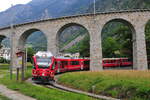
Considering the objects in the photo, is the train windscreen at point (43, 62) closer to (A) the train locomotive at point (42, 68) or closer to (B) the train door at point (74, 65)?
(A) the train locomotive at point (42, 68)

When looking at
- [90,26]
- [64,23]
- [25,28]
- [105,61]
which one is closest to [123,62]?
[105,61]

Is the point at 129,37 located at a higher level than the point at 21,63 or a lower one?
higher

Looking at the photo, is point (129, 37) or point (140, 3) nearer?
point (129, 37)

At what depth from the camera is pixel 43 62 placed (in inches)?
877

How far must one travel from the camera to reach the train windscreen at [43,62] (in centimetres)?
2204

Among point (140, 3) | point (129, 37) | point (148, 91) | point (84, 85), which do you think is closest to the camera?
point (148, 91)

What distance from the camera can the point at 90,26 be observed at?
3997 centimetres

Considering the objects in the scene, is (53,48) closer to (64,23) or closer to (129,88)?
(64,23)

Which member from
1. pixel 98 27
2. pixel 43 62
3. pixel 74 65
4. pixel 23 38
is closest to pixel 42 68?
pixel 43 62

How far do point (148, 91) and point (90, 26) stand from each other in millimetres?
28870

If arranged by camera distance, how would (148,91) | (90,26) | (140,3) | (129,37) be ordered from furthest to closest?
(140,3)
(129,37)
(90,26)
(148,91)

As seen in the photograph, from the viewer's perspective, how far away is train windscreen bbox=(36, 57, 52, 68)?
22.0 m

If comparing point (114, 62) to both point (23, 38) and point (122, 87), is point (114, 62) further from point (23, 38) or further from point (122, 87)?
point (122, 87)

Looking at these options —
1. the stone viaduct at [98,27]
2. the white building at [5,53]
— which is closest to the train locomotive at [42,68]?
the stone viaduct at [98,27]
